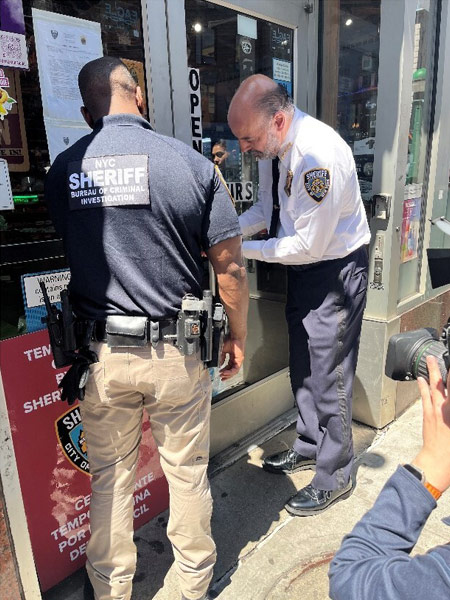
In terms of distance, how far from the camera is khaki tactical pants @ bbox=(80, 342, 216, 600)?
155cm

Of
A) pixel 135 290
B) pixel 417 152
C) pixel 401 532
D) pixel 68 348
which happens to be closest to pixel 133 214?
pixel 135 290

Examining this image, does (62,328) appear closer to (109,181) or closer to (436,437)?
(109,181)

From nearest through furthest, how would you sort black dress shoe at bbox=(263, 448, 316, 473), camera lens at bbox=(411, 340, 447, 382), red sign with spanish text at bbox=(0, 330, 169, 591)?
1. camera lens at bbox=(411, 340, 447, 382)
2. red sign with spanish text at bbox=(0, 330, 169, 591)
3. black dress shoe at bbox=(263, 448, 316, 473)

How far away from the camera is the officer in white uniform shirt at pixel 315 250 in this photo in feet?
6.64

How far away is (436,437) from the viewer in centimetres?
90

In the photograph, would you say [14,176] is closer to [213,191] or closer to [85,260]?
[85,260]

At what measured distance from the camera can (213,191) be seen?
154cm

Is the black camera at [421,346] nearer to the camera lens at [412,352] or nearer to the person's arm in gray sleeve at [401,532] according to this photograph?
the camera lens at [412,352]

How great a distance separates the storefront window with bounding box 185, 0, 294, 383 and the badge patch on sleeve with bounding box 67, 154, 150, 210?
2.98 ft

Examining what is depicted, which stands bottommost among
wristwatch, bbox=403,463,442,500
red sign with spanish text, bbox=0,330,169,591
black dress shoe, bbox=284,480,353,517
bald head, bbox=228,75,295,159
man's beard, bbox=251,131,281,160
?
black dress shoe, bbox=284,480,353,517

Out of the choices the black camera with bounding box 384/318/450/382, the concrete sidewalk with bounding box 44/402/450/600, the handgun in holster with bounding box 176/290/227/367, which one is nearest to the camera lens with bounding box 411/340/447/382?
the black camera with bounding box 384/318/450/382

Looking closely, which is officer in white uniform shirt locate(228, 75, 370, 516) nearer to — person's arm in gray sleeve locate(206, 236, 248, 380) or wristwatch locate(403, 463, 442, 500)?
person's arm in gray sleeve locate(206, 236, 248, 380)

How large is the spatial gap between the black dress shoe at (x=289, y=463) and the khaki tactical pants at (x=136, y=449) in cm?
89

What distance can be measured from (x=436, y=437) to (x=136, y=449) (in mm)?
1119
